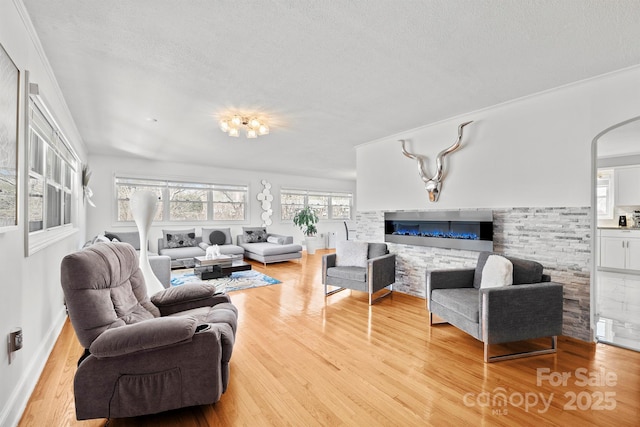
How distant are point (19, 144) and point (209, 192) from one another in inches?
235

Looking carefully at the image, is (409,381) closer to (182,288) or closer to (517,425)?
(517,425)

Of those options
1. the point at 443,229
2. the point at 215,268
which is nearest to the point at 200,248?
the point at 215,268

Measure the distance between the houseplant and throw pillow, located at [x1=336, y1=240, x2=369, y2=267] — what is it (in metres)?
3.97

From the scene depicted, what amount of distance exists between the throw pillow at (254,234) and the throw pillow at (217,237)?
1.79ft

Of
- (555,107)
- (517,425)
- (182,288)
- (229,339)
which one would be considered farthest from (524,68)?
(182,288)

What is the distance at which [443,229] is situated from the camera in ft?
12.8

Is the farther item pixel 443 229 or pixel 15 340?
pixel 443 229

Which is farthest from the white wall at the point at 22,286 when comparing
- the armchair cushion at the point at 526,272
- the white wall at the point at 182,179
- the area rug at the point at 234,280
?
the white wall at the point at 182,179

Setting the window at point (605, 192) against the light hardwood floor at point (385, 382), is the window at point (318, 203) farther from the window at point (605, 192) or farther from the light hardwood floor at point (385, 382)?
the window at point (605, 192)

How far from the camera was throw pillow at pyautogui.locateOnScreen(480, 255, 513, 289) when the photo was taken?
2.51 m

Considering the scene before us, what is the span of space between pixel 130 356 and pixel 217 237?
573 cm

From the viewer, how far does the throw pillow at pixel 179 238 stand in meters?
6.35

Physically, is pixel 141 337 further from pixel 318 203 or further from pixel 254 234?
pixel 318 203

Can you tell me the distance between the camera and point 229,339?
5.86 feet
